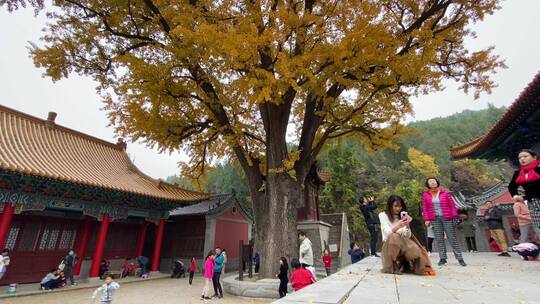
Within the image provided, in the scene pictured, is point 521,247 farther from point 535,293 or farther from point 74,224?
point 74,224

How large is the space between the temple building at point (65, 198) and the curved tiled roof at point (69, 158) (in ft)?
0.09

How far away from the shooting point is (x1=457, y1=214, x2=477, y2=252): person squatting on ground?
17.3 m

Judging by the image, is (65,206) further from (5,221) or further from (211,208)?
(211,208)

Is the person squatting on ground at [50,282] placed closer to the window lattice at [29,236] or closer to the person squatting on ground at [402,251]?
the window lattice at [29,236]

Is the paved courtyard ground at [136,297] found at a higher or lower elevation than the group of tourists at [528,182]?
lower

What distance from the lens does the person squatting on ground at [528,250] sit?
6.45m

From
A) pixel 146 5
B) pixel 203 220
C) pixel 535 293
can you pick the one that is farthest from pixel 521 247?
pixel 203 220

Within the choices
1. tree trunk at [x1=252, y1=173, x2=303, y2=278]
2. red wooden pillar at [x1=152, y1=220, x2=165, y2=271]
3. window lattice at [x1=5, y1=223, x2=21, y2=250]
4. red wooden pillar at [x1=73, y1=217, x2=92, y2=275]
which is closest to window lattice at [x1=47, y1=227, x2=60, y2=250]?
red wooden pillar at [x1=73, y1=217, x2=92, y2=275]

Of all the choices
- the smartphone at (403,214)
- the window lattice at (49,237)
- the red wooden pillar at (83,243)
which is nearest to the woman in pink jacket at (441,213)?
the smartphone at (403,214)

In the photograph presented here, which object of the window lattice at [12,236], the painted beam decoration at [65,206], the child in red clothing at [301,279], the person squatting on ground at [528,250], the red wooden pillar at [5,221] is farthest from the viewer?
the window lattice at [12,236]

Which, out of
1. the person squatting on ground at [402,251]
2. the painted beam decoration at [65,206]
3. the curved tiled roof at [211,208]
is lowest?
the person squatting on ground at [402,251]

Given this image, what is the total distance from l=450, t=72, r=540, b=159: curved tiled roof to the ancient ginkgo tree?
1511mm

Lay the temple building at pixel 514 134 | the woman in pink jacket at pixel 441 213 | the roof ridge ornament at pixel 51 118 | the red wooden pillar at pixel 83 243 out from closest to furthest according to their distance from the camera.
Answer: the woman in pink jacket at pixel 441 213 → the temple building at pixel 514 134 → the red wooden pillar at pixel 83 243 → the roof ridge ornament at pixel 51 118

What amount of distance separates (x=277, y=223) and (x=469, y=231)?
49.0ft
